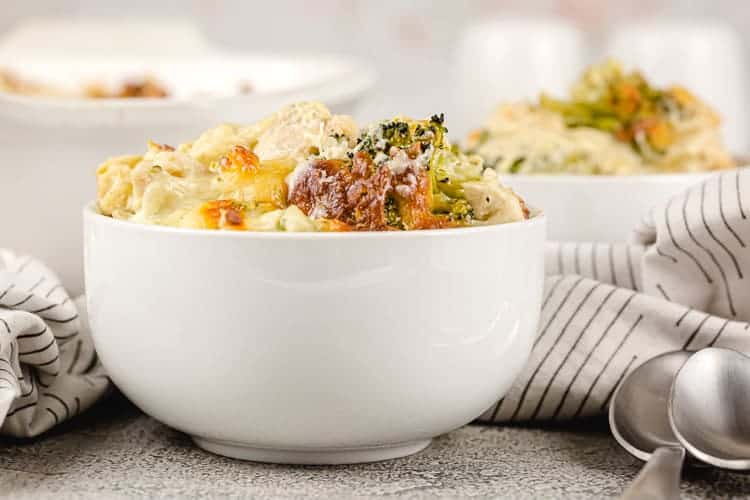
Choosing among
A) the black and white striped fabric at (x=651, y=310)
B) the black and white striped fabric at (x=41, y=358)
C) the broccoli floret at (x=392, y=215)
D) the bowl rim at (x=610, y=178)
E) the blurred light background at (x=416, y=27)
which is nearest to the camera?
the broccoli floret at (x=392, y=215)

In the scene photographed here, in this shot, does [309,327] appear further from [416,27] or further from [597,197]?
[416,27]

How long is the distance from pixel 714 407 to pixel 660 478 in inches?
6.2

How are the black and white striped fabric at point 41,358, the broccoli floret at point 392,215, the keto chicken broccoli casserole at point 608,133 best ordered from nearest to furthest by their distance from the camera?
1. the broccoli floret at point 392,215
2. the black and white striped fabric at point 41,358
3. the keto chicken broccoli casserole at point 608,133

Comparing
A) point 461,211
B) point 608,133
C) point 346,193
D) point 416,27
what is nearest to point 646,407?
point 461,211

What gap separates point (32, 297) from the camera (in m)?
1.27

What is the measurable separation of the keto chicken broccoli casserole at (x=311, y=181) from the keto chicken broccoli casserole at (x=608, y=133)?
649mm

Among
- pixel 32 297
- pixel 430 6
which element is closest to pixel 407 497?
pixel 32 297

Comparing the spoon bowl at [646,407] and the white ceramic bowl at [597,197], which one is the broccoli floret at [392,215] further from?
the white ceramic bowl at [597,197]

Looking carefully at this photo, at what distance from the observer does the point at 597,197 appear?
1.71m

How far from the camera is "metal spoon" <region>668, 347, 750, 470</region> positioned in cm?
110

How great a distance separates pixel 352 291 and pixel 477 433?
332 millimetres

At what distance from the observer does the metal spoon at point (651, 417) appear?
1.05m

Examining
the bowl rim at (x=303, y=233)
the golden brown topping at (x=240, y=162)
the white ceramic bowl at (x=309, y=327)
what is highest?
the golden brown topping at (x=240, y=162)

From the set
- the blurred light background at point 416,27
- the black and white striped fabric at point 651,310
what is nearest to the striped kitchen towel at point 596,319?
the black and white striped fabric at point 651,310
